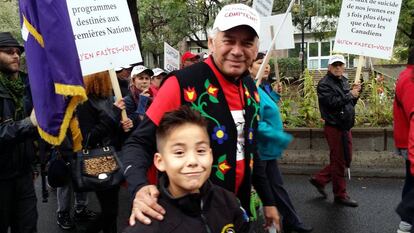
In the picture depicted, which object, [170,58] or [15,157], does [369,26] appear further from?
[15,157]

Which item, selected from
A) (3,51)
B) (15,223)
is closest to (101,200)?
(15,223)

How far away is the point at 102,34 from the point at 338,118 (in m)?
3.24

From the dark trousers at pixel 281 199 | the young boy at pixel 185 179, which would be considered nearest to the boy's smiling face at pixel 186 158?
the young boy at pixel 185 179

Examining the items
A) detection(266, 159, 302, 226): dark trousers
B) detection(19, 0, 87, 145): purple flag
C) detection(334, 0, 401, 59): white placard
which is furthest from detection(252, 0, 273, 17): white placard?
detection(19, 0, 87, 145): purple flag

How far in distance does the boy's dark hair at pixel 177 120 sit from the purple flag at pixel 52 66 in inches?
50.5

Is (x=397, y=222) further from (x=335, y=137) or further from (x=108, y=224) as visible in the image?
(x=108, y=224)

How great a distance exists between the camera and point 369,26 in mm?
5266

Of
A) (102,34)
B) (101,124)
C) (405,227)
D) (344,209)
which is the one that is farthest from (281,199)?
(102,34)

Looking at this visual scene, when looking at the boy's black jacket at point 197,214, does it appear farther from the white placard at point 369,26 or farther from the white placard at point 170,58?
the white placard at point 170,58

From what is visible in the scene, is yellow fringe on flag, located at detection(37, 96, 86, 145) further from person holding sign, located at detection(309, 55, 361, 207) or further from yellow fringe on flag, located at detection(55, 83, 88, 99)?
person holding sign, located at detection(309, 55, 361, 207)

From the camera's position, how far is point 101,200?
13.0ft

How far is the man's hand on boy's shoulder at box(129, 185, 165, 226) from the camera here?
174 centimetres

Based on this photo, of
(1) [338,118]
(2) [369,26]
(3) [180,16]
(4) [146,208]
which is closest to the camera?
(4) [146,208]

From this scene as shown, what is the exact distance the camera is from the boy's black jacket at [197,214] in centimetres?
175
